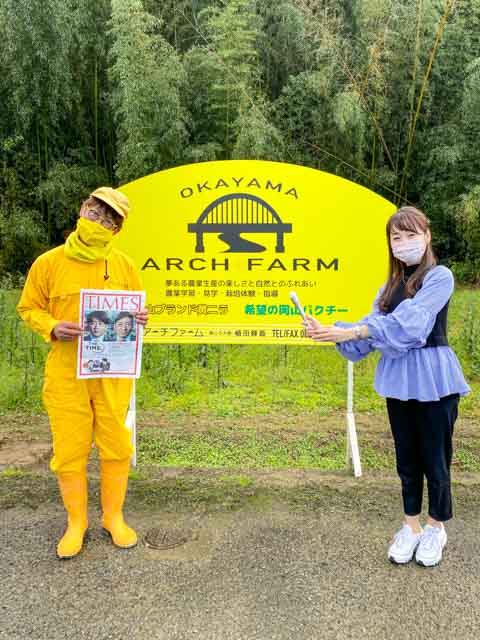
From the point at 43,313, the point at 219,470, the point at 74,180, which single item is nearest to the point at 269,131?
the point at 74,180

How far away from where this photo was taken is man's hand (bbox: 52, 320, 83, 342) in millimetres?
2111

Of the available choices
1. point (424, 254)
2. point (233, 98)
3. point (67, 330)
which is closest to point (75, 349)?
point (67, 330)

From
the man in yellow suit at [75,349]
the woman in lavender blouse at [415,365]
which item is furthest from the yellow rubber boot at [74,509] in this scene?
the woman in lavender blouse at [415,365]

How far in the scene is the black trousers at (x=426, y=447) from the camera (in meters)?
2.05

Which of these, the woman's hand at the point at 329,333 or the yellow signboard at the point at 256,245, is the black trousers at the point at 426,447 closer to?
the woman's hand at the point at 329,333

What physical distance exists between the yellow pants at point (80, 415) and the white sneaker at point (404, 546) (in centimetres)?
110

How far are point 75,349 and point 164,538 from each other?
87 centimetres

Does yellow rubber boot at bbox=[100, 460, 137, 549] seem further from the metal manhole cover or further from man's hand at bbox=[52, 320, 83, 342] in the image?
man's hand at bbox=[52, 320, 83, 342]

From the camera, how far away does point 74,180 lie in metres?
8.05

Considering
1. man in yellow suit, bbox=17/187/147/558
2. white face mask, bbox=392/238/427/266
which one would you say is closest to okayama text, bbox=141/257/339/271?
man in yellow suit, bbox=17/187/147/558

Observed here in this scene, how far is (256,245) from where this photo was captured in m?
3.05

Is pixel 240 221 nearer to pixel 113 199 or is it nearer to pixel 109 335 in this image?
pixel 113 199

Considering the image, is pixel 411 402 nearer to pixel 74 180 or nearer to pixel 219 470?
pixel 219 470

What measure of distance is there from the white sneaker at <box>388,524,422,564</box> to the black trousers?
0.24 feet
